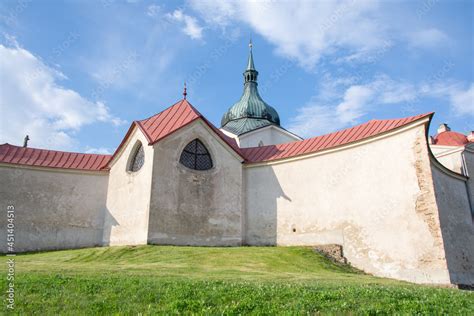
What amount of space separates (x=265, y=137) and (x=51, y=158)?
17851 mm

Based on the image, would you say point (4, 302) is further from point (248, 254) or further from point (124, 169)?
point (124, 169)

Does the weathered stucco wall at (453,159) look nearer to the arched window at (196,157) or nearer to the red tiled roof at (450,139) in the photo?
the red tiled roof at (450,139)

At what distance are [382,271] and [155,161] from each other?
11273mm

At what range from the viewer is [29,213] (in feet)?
67.3

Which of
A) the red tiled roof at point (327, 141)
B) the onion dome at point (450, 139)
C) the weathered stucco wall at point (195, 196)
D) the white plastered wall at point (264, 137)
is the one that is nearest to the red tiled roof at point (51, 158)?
the weathered stucco wall at point (195, 196)

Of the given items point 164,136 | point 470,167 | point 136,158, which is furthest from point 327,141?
point 136,158

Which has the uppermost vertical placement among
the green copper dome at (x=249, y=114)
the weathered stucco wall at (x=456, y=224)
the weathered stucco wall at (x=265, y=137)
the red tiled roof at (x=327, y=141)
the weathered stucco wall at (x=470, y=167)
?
the green copper dome at (x=249, y=114)

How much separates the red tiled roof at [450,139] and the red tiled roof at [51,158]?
21773 mm

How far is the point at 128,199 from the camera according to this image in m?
20.5

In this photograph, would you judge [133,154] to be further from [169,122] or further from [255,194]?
[255,194]

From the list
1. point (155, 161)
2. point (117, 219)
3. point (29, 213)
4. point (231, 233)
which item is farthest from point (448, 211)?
point (29, 213)

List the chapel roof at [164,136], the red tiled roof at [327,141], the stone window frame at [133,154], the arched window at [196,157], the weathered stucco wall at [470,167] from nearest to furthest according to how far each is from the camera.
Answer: the red tiled roof at [327,141], the weathered stucco wall at [470,167], the chapel roof at [164,136], the arched window at [196,157], the stone window frame at [133,154]

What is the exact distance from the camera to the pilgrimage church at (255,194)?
16.2 m

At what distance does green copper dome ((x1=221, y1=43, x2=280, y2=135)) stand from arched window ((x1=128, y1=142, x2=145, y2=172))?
13964mm
